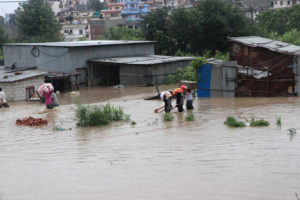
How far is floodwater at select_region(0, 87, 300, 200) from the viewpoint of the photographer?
21.0ft

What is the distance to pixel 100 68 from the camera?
30.3 metres

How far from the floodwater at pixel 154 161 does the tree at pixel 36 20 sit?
40.3m

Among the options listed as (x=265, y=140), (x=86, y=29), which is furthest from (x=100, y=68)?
(x=86, y=29)

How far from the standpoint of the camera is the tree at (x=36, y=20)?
51.6m

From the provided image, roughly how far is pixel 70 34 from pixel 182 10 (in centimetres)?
3609

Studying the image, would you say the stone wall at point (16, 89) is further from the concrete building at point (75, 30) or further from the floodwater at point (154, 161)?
the concrete building at point (75, 30)

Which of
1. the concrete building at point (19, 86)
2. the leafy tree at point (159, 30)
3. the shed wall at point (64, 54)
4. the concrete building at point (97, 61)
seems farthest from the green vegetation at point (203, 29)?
the concrete building at point (19, 86)

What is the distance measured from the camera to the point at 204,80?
18.7m

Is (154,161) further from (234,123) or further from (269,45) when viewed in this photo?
(269,45)

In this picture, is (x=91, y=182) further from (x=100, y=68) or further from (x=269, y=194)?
(x=100, y=68)

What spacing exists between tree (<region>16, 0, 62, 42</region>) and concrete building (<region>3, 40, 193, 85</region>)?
1931 centimetres

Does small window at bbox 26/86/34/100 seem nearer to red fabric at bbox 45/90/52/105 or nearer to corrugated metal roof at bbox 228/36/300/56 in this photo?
red fabric at bbox 45/90/52/105

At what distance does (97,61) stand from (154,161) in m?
21.6

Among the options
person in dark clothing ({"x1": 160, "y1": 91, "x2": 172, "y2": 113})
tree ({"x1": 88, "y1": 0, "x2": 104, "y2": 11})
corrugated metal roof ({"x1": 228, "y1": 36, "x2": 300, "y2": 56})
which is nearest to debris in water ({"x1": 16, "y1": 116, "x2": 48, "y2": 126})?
person in dark clothing ({"x1": 160, "y1": 91, "x2": 172, "y2": 113})
